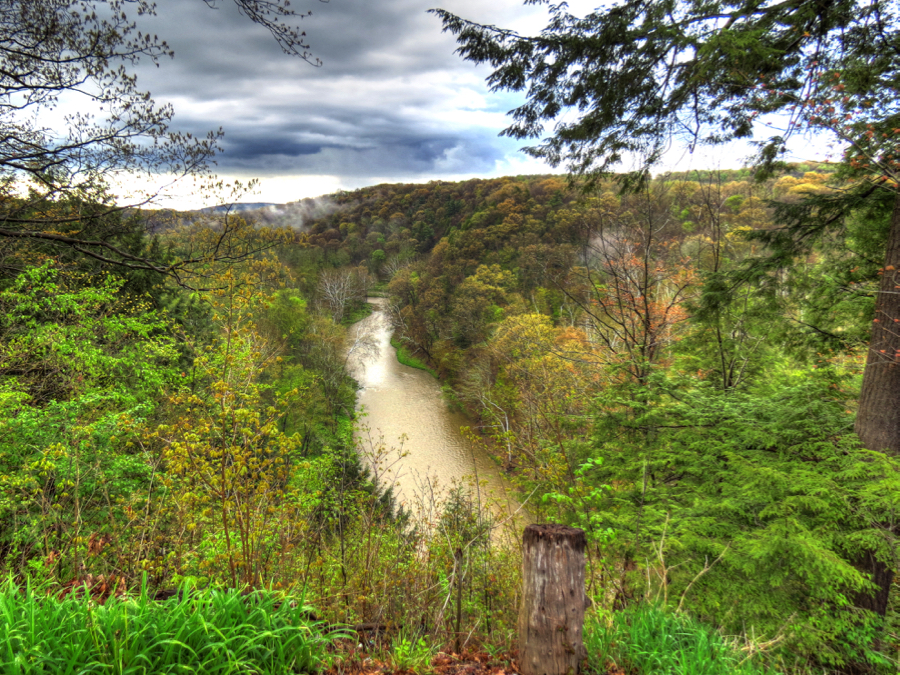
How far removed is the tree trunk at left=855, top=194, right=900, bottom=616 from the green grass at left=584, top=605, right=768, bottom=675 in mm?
2463

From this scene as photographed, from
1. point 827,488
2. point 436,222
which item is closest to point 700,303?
point 827,488

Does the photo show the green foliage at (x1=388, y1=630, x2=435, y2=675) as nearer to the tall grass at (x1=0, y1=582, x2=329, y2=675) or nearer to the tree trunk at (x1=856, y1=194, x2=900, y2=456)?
the tall grass at (x1=0, y1=582, x2=329, y2=675)

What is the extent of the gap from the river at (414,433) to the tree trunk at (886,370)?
26.6 ft

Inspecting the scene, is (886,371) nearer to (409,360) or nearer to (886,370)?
(886,370)

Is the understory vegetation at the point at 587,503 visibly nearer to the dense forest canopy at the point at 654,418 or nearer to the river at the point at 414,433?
the dense forest canopy at the point at 654,418

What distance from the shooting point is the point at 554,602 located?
188 cm

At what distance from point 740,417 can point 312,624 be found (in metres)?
3.94

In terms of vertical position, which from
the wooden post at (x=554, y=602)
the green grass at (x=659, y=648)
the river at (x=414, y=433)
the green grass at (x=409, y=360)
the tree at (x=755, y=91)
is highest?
the tree at (x=755, y=91)

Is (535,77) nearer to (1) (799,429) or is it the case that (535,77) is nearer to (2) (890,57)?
(2) (890,57)

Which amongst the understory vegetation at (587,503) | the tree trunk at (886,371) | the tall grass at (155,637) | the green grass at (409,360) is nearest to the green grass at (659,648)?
the understory vegetation at (587,503)

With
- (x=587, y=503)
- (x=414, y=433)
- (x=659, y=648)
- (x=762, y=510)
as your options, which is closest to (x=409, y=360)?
(x=414, y=433)

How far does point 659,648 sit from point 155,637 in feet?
7.68

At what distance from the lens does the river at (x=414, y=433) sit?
45.8 ft

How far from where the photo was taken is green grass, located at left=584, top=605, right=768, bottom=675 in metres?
1.83
